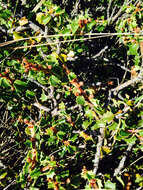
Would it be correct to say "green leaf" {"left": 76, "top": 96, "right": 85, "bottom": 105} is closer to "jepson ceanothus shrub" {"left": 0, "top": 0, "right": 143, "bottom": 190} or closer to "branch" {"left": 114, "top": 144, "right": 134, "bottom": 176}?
"jepson ceanothus shrub" {"left": 0, "top": 0, "right": 143, "bottom": 190}

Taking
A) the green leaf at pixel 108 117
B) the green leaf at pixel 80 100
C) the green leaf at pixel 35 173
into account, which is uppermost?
the green leaf at pixel 80 100

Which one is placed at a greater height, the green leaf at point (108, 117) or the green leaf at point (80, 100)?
the green leaf at point (80, 100)

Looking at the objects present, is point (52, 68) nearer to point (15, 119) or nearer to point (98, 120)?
point (98, 120)

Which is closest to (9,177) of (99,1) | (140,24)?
(140,24)

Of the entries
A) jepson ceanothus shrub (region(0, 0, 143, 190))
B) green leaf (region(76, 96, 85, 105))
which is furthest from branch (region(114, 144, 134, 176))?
green leaf (region(76, 96, 85, 105))

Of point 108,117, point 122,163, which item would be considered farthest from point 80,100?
point 122,163

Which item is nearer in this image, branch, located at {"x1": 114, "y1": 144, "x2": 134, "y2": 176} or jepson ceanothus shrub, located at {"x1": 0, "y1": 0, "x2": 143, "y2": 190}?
jepson ceanothus shrub, located at {"x1": 0, "y1": 0, "x2": 143, "y2": 190}

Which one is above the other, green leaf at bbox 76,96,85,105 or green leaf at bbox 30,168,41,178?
green leaf at bbox 76,96,85,105

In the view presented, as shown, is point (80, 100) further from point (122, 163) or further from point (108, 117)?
point (122, 163)

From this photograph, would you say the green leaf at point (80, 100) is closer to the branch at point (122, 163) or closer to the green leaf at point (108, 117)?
the green leaf at point (108, 117)

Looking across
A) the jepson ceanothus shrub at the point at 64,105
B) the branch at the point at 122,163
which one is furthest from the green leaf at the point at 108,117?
the branch at the point at 122,163

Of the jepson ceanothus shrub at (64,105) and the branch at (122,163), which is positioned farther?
the branch at (122,163)

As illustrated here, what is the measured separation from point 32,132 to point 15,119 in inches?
13.9

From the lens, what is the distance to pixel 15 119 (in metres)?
1.30
